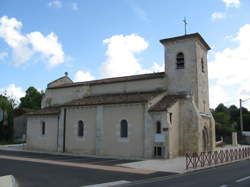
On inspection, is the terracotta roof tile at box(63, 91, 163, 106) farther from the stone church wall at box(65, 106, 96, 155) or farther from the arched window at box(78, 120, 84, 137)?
the arched window at box(78, 120, 84, 137)

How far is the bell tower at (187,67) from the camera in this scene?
23.4 metres

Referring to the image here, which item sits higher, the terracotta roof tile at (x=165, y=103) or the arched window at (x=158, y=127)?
the terracotta roof tile at (x=165, y=103)

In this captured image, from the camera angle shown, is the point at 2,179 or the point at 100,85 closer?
the point at 2,179

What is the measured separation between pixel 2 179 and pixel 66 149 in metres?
14.4

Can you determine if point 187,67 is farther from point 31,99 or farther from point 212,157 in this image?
point 31,99

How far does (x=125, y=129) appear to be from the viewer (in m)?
22.4

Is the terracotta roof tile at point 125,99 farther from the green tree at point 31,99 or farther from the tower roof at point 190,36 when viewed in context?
the green tree at point 31,99

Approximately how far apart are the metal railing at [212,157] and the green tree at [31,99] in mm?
45485

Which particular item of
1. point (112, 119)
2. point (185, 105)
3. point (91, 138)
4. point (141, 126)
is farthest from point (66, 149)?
point (185, 105)

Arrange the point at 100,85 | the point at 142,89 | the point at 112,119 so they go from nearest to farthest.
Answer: the point at 112,119, the point at 142,89, the point at 100,85

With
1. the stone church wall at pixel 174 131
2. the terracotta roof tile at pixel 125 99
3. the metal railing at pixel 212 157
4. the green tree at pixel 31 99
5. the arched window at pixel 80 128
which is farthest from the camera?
the green tree at pixel 31 99

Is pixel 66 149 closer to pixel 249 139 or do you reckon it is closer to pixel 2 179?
pixel 2 179

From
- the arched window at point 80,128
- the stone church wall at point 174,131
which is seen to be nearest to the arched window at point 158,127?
the stone church wall at point 174,131

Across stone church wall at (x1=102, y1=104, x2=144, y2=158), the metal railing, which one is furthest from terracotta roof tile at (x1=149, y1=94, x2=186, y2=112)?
the metal railing
